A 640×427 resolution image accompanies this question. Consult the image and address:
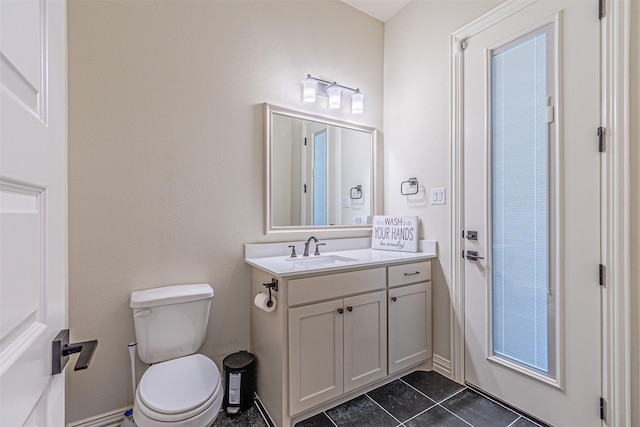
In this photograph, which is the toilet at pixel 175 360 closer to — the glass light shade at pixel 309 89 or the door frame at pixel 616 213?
the glass light shade at pixel 309 89

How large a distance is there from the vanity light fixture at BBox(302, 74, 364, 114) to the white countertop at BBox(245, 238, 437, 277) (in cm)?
107

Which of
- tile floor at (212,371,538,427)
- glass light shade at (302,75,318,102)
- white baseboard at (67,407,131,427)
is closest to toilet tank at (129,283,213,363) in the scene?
white baseboard at (67,407,131,427)

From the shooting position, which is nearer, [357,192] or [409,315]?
[409,315]

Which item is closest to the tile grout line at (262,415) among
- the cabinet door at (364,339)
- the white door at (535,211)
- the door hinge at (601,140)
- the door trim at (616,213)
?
the cabinet door at (364,339)

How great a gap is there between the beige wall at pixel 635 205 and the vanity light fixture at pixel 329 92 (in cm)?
156

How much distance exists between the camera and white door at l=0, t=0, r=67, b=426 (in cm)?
39

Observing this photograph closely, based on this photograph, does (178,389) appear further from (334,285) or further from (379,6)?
(379,6)

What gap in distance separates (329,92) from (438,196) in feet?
3.73

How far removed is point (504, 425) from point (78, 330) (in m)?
2.31

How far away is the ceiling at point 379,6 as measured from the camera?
96.4 inches

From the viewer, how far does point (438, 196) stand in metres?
2.20

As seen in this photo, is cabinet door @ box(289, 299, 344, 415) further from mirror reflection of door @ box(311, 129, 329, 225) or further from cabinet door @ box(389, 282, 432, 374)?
mirror reflection of door @ box(311, 129, 329, 225)

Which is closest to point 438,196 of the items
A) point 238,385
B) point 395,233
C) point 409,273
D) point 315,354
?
point 395,233

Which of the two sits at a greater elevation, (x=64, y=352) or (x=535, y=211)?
(x=535, y=211)
